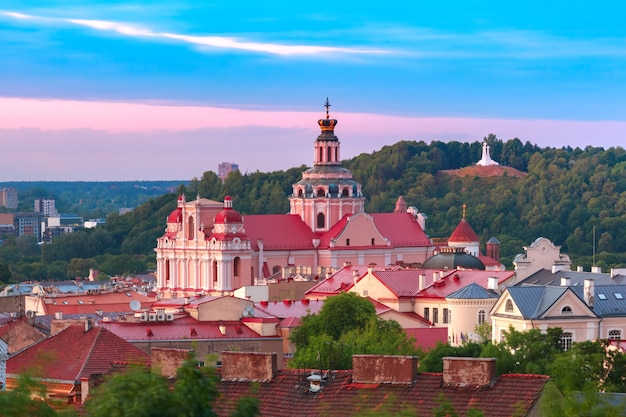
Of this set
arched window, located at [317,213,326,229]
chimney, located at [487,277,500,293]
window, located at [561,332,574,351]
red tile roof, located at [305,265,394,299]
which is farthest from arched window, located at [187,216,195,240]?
window, located at [561,332,574,351]

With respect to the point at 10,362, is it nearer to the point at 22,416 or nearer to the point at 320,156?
the point at 22,416

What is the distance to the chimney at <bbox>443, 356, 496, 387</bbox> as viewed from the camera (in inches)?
1105

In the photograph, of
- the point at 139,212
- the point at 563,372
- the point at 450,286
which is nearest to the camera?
the point at 563,372

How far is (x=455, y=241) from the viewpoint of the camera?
113 metres

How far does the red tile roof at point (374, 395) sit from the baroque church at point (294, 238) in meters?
71.5

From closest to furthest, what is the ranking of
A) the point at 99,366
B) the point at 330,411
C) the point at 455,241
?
the point at 330,411 → the point at 99,366 → the point at 455,241

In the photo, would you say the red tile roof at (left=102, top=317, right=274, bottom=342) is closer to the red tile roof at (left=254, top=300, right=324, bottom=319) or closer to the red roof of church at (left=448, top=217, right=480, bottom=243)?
the red tile roof at (left=254, top=300, right=324, bottom=319)

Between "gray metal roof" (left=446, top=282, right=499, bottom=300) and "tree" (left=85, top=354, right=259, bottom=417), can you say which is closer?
"tree" (left=85, top=354, right=259, bottom=417)

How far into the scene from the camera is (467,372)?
28281 mm

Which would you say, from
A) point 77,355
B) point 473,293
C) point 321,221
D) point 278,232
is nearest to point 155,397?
point 77,355

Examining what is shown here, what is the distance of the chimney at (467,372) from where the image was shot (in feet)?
92.1

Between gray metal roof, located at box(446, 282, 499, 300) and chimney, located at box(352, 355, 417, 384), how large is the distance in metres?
44.3

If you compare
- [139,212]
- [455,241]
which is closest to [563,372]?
[455,241]

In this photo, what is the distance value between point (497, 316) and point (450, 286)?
1645cm
